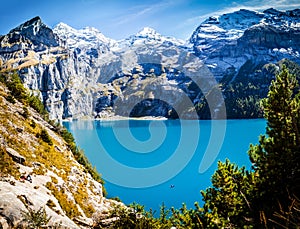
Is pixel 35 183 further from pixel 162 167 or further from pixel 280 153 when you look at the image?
pixel 162 167

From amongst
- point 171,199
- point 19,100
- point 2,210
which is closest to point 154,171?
point 171,199

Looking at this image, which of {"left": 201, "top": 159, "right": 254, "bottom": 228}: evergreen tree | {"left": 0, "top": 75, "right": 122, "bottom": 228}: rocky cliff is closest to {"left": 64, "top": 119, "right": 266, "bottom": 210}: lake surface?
{"left": 0, "top": 75, "right": 122, "bottom": 228}: rocky cliff

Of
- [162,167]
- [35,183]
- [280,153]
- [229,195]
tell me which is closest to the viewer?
[280,153]

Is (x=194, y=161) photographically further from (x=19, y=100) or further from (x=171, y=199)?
(x=19, y=100)

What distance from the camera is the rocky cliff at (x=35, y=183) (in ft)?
45.6

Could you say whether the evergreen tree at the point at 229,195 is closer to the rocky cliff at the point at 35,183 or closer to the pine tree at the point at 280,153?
the pine tree at the point at 280,153

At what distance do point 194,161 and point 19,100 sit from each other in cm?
5937

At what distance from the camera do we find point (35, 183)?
20391 mm

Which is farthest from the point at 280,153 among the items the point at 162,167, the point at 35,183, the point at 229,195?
the point at 162,167

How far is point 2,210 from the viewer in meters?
13.2

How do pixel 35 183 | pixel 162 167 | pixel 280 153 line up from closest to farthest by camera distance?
pixel 280 153
pixel 35 183
pixel 162 167

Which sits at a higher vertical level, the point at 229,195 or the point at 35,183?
the point at 35,183

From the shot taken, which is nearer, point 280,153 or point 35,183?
point 280,153

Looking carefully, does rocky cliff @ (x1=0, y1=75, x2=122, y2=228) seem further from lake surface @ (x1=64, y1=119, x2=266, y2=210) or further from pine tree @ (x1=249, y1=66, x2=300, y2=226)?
lake surface @ (x1=64, y1=119, x2=266, y2=210)
